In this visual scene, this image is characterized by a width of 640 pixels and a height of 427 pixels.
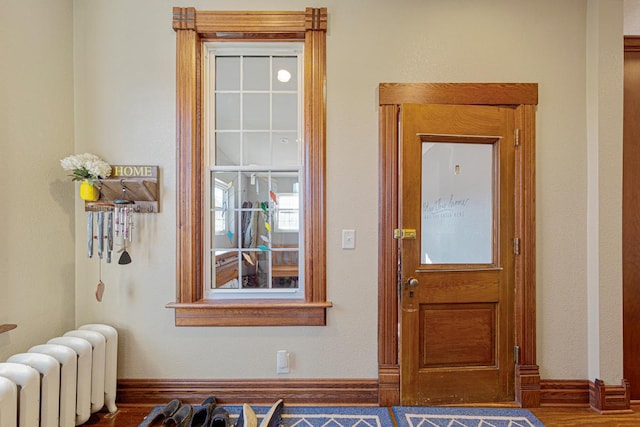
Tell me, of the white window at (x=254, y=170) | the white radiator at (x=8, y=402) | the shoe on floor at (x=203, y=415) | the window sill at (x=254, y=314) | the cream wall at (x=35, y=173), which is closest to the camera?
the white radiator at (x=8, y=402)

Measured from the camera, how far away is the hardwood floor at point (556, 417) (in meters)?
1.81

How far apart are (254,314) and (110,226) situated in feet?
3.45

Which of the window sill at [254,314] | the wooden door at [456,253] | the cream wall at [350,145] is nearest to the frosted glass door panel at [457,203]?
the wooden door at [456,253]

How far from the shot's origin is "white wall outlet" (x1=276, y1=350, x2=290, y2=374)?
1.98 m

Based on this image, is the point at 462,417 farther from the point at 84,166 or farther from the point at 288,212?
the point at 84,166

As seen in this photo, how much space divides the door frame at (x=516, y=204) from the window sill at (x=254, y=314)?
0.43m

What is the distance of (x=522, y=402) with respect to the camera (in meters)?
1.94

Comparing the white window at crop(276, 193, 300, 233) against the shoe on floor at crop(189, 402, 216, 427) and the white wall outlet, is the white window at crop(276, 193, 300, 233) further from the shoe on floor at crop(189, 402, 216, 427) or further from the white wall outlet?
the shoe on floor at crop(189, 402, 216, 427)

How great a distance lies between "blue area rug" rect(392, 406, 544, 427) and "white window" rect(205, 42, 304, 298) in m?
0.98

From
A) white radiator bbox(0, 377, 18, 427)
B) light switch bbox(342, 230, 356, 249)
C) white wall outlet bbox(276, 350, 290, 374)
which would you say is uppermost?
light switch bbox(342, 230, 356, 249)

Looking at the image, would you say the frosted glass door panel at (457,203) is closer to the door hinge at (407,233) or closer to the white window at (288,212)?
the door hinge at (407,233)

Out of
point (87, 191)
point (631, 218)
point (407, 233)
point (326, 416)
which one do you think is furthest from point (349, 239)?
point (631, 218)

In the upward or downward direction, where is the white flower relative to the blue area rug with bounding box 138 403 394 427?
upward

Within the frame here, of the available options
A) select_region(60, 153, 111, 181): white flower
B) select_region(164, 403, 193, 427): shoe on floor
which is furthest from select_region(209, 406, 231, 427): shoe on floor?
select_region(60, 153, 111, 181): white flower
